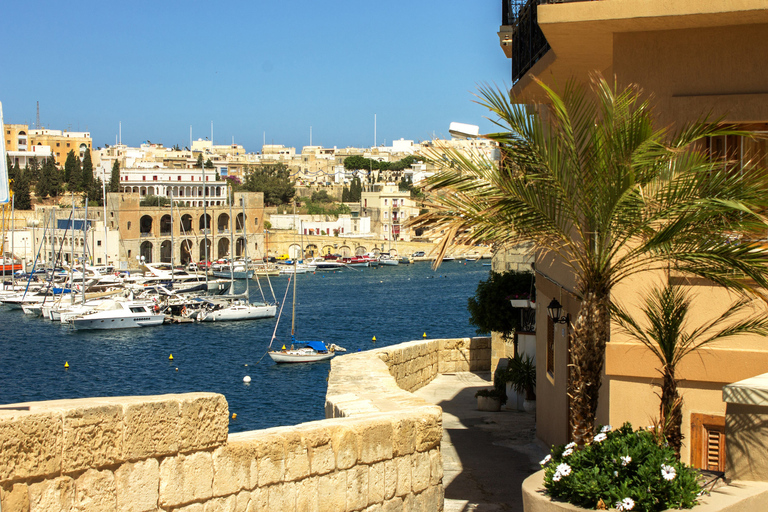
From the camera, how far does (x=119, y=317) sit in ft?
147

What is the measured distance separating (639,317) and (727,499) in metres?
1.62

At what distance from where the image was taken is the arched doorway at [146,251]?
3127 inches

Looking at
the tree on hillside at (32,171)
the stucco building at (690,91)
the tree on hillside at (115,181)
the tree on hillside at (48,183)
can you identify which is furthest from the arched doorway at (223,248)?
the stucco building at (690,91)

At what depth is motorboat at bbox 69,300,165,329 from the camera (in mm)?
44188

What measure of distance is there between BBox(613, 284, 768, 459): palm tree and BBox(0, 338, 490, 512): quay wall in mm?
1440

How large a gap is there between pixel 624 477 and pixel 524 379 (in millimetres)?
6575

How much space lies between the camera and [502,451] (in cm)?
801

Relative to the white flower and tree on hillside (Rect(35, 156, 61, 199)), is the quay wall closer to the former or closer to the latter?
the white flower

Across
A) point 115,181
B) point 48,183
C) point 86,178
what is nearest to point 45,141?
point 48,183

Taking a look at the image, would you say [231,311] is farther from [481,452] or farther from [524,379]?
[481,452]

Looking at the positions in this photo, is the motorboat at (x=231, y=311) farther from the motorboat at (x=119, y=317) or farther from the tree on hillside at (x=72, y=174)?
the tree on hillside at (x=72, y=174)

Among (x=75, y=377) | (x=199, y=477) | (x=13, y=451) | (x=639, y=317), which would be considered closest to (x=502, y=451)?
(x=639, y=317)

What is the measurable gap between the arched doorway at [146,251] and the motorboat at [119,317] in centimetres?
3376

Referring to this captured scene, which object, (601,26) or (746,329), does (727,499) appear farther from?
(601,26)
